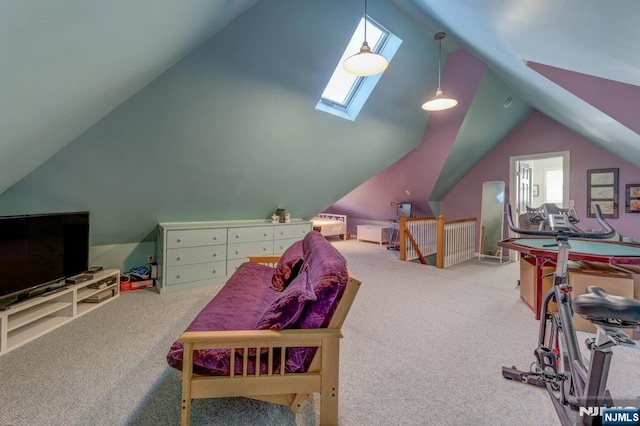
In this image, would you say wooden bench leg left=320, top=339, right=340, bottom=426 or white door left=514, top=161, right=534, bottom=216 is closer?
wooden bench leg left=320, top=339, right=340, bottom=426

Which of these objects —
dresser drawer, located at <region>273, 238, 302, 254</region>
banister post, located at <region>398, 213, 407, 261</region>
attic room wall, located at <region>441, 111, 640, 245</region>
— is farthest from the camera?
banister post, located at <region>398, 213, 407, 261</region>

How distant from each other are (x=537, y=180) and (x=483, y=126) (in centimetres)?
379

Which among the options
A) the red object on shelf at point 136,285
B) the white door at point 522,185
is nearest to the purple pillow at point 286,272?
the red object on shelf at point 136,285

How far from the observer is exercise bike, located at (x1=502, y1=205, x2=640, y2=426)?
1.10 m

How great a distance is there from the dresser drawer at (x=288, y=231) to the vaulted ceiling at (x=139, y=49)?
265 centimetres

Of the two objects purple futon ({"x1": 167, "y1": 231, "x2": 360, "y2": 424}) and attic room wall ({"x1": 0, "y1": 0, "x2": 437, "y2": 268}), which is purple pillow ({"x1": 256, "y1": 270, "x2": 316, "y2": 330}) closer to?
purple futon ({"x1": 167, "y1": 231, "x2": 360, "y2": 424})

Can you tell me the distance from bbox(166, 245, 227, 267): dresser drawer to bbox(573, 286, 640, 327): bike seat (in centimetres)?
363

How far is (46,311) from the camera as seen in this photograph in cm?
236

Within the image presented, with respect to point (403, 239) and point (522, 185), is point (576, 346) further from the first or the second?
point (522, 185)

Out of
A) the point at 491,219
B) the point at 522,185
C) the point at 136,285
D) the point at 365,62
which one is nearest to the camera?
the point at 365,62

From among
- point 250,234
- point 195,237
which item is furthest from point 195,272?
point 250,234

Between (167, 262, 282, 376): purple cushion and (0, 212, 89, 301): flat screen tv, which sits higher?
(0, 212, 89, 301): flat screen tv

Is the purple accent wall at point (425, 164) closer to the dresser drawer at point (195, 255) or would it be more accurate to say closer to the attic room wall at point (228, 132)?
the attic room wall at point (228, 132)

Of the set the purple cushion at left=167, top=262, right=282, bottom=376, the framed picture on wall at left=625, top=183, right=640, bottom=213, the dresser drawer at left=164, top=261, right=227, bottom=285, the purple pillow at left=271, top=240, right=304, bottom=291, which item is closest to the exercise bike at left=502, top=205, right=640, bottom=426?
the purple cushion at left=167, top=262, right=282, bottom=376
